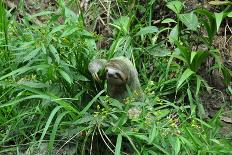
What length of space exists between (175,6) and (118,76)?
3.84 feet

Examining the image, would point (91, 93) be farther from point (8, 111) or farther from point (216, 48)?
point (216, 48)

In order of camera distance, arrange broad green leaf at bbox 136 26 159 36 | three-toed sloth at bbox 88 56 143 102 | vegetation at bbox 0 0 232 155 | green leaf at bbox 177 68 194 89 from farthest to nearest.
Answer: broad green leaf at bbox 136 26 159 36
green leaf at bbox 177 68 194 89
three-toed sloth at bbox 88 56 143 102
vegetation at bbox 0 0 232 155

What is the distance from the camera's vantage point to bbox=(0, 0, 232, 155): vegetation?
237 cm

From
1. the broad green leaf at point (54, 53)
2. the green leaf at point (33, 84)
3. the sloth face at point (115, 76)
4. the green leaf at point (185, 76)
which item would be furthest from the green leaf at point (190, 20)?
the green leaf at point (33, 84)

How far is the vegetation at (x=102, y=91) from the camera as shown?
2369mm

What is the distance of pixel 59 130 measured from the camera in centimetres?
254

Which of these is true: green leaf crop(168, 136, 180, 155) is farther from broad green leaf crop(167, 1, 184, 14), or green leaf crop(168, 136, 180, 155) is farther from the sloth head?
broad green leaf crop(167, 1, 184, 14)

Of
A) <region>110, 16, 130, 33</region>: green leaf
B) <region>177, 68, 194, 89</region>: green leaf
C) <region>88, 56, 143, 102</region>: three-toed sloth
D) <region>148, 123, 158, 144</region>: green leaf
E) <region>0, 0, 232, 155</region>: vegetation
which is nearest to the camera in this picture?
<region>148, 123, 158, 144</region>: green leaf

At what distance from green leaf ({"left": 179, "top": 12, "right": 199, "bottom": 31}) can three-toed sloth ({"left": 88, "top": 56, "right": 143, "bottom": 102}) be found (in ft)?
2.77

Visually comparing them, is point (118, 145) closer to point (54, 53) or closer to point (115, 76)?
point (115, 76)

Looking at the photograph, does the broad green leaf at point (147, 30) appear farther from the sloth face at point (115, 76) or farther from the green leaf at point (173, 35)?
the sloth face at point (115, 76)

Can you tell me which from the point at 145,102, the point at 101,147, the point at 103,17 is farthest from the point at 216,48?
the point at 101,147

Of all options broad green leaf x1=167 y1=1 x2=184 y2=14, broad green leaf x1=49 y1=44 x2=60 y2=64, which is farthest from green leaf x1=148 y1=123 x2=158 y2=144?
broad green leaf x1=167 y1=1 x2=184 y2=14

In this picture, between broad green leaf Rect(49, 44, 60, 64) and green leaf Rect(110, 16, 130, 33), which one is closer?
broad green leaf Rect(49, 44, 60, 64)
